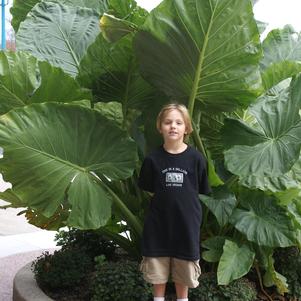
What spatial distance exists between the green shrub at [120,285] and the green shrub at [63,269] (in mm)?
288

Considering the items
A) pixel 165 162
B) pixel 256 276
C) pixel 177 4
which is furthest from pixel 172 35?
pixel 256 276

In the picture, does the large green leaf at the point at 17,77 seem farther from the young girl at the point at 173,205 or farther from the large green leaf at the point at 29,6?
the large green leaf at the point at 29,6

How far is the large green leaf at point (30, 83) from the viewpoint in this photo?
2662 mm

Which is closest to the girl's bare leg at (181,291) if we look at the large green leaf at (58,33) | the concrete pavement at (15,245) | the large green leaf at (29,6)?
the concrete pavement at (15,245)

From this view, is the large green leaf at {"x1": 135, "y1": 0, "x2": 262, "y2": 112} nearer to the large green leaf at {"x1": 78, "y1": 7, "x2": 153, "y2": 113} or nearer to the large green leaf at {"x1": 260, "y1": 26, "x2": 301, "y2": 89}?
the large green leaf at {"x1": 78, "y1": 7, "x2": 153, "y2": 113}

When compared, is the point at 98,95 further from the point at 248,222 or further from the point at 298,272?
the point at 298,272

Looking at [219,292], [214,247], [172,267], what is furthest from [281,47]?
[172,267]

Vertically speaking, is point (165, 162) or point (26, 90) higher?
point (26, 90)

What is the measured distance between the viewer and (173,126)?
2.32m

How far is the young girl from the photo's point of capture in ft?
7.64

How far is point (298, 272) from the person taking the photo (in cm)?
314

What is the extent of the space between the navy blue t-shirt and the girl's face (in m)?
0.08

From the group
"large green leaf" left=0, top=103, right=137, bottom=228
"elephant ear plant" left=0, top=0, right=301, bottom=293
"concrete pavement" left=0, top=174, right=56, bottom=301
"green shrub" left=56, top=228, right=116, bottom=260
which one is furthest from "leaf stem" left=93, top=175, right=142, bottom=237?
"concrete pavement" left=0, top=174, right=56, bottom=301

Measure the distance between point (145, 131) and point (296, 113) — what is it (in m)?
0.91
